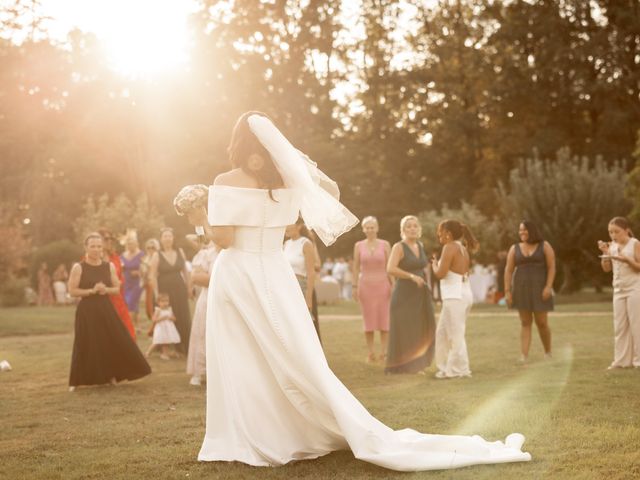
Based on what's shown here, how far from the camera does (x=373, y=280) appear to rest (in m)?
15.1

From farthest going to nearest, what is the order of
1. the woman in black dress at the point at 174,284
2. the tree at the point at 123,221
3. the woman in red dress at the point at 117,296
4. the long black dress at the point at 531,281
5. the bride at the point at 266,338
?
the tree at the point at 123,221 → the woman in black dress at the point at 174,284 → the woman in red dress at the point at 117,296 → the long black dress at the point at 531,281 → the bride at the point at 266,338

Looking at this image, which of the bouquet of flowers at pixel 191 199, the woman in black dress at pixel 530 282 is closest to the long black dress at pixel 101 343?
the woman in black dress at pixel 530 282

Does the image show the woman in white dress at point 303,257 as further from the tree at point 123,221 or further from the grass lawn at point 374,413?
the tree at point 123,221

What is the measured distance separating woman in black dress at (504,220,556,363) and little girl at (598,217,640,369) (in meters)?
1.01

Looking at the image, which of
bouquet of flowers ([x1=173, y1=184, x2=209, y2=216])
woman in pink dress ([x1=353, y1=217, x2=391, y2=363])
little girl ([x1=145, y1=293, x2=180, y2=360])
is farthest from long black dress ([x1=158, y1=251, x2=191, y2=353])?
bouquet of flowers ([x1=173, y1=184, x2=209, y2=216])

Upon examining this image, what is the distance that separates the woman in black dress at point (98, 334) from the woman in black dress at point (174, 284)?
3528 millimetres

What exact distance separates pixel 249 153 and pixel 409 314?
23.0ft

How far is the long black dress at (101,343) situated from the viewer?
41.7ft

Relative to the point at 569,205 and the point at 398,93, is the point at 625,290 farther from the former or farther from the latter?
the point at 398,93

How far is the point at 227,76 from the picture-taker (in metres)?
47.2

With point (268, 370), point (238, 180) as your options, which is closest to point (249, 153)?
point (238, 180)

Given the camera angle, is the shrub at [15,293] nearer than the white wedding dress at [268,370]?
No

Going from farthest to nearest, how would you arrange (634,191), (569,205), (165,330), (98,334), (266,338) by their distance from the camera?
(634,191)
(569,205)
(165,330)
(98,334)
(266,338)

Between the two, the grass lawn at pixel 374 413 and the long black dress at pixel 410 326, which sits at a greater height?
the long black dress at pixel 410 326
